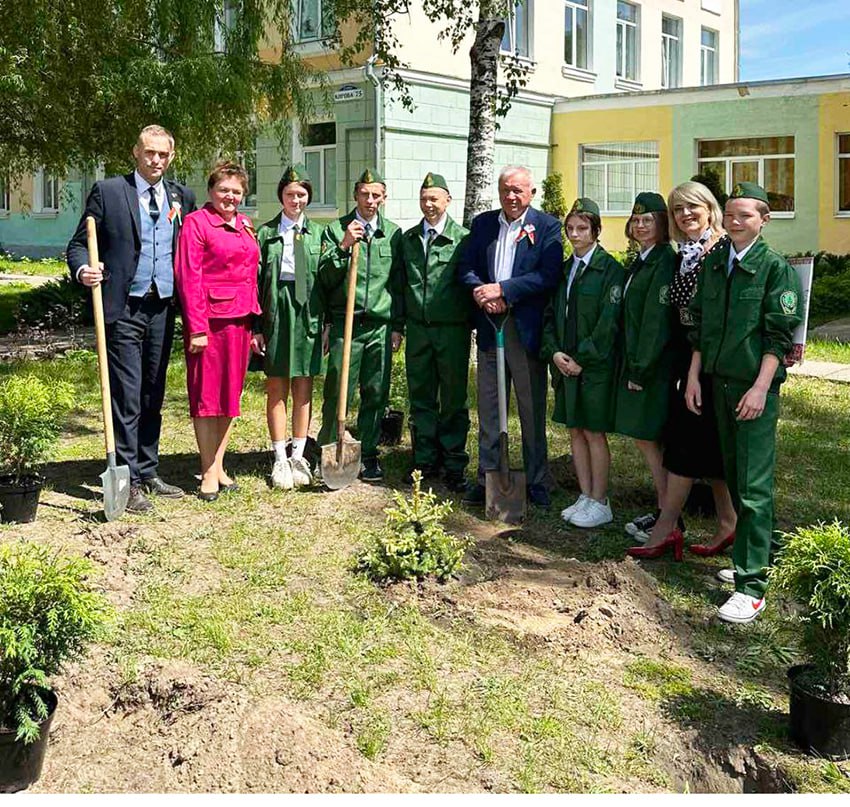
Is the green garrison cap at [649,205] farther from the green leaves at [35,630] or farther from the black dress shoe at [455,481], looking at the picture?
the green leaves at [35,630]

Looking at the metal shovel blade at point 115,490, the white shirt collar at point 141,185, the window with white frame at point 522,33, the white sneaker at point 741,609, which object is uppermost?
the window with white frame at point 522,33

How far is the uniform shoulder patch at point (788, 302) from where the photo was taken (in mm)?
4742

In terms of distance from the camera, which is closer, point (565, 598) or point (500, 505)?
point (565, 598)

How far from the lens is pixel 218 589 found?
5215 mm

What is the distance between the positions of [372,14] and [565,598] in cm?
896

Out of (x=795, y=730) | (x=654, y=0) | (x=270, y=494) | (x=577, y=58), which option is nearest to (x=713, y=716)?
(x=795, y=730)

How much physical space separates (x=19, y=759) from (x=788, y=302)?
3527 millimetres

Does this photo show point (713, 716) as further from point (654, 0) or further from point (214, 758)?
point (654, 0)

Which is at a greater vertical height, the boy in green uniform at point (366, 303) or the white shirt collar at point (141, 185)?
the white shirt collar at point (141, 185)

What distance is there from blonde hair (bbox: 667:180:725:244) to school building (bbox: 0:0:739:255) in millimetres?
9750

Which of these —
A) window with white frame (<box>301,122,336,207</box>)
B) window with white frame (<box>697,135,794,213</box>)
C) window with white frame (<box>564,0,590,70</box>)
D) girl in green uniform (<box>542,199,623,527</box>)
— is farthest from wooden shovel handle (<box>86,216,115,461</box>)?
window with white frame (<box>564,0,590,70</box>)

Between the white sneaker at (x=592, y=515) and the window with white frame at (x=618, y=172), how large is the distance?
19.9 metres

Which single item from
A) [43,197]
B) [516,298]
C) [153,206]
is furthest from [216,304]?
[43,197]

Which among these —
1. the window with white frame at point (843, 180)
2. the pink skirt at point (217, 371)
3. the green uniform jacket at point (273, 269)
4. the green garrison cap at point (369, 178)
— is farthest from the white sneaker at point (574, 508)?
the window with white frame at point (843, 180)
